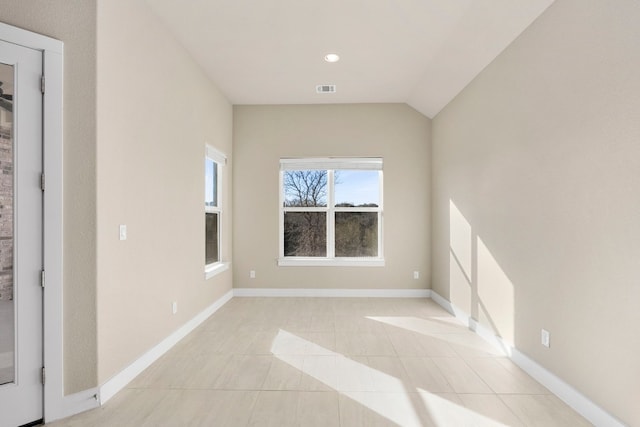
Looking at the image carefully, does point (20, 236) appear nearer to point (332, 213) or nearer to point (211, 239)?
point (211, 239)

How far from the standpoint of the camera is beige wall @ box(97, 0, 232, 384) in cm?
235

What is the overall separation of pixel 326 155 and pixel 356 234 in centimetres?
132

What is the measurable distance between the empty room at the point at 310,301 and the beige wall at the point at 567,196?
15mm

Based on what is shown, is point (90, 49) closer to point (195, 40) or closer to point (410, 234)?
point (195, 40)

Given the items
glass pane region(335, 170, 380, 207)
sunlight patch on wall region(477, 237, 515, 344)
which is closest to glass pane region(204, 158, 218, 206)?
glass pane region(335, 170, 380, 207)

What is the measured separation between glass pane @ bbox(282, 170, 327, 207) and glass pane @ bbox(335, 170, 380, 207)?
10.0 inches

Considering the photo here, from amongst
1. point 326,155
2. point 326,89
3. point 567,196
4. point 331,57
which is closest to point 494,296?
point 567,196

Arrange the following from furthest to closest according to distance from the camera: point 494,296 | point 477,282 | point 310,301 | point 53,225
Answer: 1. point 310,301
2. point 477,282
3. point 494,296
4. point 53,225

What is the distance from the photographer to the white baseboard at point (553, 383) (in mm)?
2019

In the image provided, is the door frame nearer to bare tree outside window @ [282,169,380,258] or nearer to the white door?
the white door

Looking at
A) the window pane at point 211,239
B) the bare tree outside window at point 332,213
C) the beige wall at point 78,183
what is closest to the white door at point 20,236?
the beige wall at point 78,183

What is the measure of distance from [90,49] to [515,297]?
3.61 meters

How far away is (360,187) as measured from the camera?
5.56 m

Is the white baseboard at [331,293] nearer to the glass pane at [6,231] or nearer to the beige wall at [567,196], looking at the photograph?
the beige wall at [567,196]
